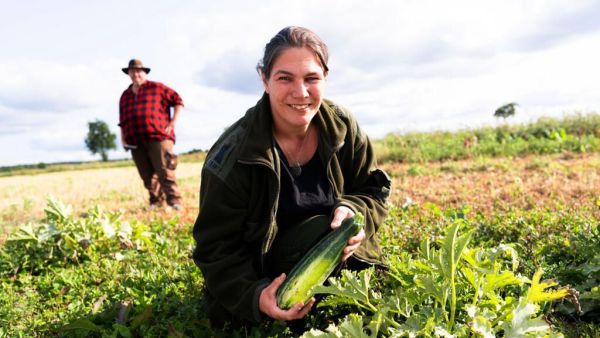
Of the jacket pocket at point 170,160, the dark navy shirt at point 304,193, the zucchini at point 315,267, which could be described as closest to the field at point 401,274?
the zucchini at point 315,267

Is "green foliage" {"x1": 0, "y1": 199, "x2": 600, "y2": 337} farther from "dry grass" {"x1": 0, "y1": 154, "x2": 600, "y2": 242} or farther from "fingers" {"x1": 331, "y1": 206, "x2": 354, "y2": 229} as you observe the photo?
"dry grass" {"x1": 0, "y1": 154, "x2": 600, "y2": 242}

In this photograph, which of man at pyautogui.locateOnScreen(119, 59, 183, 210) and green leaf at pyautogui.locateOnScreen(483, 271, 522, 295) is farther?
man at pyautogui.locateOnScreen(119, 59, 183, 210)

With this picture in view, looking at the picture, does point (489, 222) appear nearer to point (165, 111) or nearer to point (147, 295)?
point (147, 295)

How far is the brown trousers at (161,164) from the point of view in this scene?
8.88m

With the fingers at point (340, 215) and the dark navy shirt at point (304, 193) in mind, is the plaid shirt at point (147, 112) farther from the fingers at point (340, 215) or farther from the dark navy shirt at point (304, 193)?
the fingers at point (340, 215)

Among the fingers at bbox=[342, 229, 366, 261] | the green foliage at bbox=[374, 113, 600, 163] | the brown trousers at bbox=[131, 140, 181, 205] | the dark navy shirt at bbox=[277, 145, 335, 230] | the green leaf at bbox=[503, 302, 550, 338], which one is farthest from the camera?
the green foliage at bbox=[374, 113, 600, 163]


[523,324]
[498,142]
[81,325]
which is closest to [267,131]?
[523,324]

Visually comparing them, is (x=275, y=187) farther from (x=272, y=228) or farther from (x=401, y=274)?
(x=401, y=274)

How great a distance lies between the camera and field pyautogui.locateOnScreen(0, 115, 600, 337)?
99.1 inches

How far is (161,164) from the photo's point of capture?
8898 mm

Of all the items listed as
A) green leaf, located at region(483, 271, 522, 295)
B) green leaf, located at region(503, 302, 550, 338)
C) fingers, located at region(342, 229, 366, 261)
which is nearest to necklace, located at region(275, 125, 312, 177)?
fingers, located at region(342, 229, 366, 261)

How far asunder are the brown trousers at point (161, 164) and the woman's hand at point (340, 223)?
6014 mm

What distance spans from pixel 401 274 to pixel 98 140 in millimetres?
91831

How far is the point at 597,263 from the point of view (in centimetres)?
338
